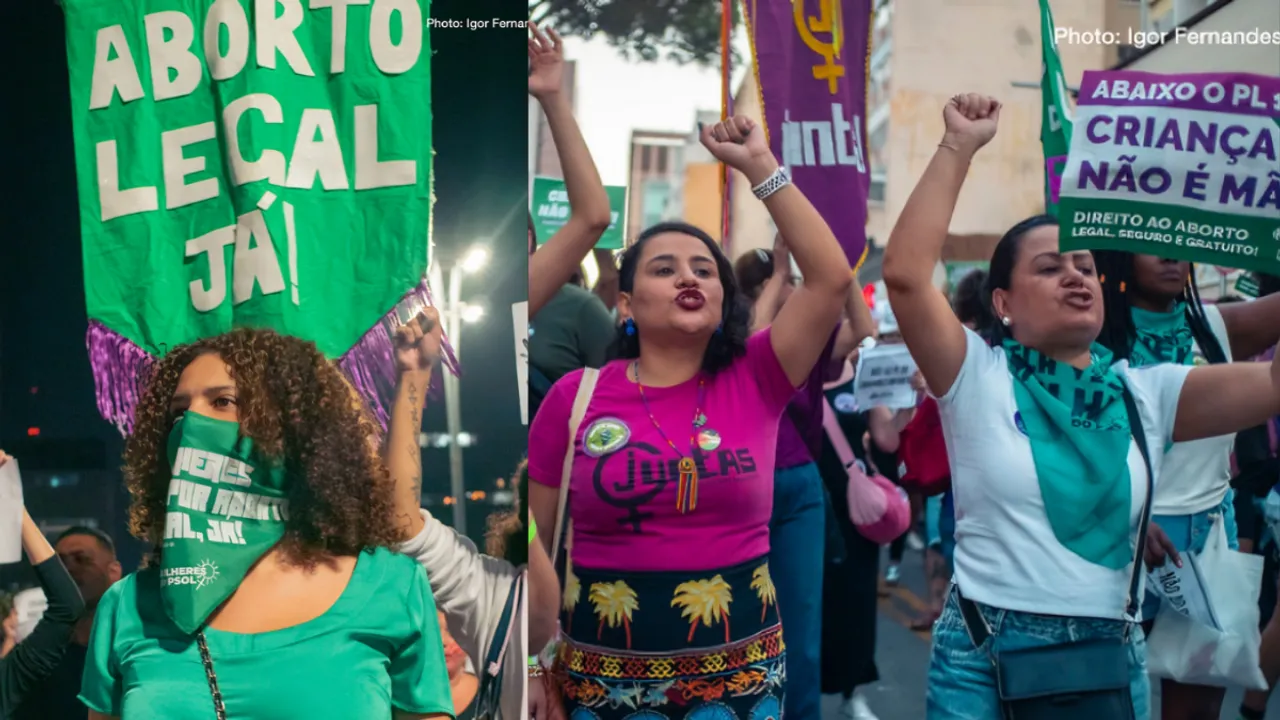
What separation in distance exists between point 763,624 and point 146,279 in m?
1.53

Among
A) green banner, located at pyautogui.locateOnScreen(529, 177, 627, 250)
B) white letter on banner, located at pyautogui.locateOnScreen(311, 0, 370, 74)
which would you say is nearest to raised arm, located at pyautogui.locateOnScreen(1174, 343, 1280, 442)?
white letter on banner, located at pyautogui.locateOnScreen(311, 0, 370, 74)

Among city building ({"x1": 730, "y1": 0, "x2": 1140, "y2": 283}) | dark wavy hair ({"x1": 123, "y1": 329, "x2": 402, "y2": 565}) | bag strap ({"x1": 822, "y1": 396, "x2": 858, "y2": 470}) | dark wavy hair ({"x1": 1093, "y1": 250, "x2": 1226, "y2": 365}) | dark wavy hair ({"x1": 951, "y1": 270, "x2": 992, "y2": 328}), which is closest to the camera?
dark wavy hair ({"x1": 123, "y1": 329, "x2": 402, "y2": 565})

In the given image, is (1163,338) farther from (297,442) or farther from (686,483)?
(297,442)

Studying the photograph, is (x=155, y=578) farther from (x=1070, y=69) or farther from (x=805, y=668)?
(x=1070, y=69)

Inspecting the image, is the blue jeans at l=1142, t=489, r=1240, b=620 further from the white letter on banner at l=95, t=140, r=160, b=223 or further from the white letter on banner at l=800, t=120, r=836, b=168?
the white letter on banner at l=95, t=140, r=160, b=223

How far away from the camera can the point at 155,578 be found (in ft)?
7.95

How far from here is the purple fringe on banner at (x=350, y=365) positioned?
2484mm

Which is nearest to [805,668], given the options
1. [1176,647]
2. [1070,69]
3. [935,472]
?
[935,472]

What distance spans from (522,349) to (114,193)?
0.86m

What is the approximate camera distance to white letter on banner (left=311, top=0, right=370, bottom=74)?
8.13ft

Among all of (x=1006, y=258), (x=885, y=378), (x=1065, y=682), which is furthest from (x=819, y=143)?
(x=1065, y=682)

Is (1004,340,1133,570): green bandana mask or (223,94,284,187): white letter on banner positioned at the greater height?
(223,94,284,187): white letter on banner

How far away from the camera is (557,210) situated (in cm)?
615

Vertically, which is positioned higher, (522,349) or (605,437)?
(522,349)
